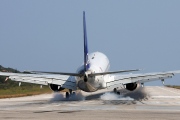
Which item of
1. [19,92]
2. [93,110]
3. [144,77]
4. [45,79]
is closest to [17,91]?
[19,92]

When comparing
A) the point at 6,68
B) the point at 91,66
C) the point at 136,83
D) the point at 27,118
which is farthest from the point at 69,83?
the point at 6,68

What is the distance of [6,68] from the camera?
554ft

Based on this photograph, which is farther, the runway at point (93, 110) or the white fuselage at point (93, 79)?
the white fuselage at point (93, 79)

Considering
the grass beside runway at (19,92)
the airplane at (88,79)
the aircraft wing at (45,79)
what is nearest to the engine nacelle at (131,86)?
the airplane at (88,79)

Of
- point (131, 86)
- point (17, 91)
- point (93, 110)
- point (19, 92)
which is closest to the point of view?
point (93, 110)

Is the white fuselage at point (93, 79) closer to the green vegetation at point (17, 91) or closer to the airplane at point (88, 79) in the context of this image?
the airplane at point (88, 79)

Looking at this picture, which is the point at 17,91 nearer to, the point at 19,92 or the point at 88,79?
the point at 19,92

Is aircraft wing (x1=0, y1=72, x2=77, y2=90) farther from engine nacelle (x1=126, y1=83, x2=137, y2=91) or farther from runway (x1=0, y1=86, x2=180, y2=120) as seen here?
engine nacelle (x1=126, y1=83, x2=137, y2=91)

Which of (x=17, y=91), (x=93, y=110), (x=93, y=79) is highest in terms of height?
(x=17, y=91)

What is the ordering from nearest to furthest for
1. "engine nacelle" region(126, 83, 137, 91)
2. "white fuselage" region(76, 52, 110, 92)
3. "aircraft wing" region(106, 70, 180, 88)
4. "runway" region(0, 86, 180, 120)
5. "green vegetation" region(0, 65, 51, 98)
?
"runway" region(0, 86, 180, 120) → "white fuselage" region(76, 52, 110, 92) → "aircraft wing" region(106, 70, 180, 88) → "engine nacelle" region(126, 83, 137, 91) → "green vegetation" region(0, 65, 51, 98)

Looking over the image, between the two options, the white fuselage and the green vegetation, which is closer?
the white fuselage

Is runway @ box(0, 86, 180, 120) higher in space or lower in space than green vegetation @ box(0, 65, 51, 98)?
lower

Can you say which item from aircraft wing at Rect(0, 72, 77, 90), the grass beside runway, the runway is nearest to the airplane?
aircraft wing at Rect(0, 72, 77, 90)

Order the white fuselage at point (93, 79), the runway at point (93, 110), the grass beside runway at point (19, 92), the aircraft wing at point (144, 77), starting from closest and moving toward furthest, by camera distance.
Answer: the runway at point (93, 110) < the white fuselage at point (93, 79) < the aircraft wing at point (144, 77) < the grass beside runway at point (19, 92)
